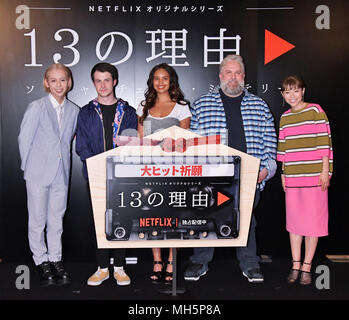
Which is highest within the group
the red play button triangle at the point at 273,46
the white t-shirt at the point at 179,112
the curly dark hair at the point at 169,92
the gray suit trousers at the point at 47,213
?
the red play button triangle at the point at 273,46

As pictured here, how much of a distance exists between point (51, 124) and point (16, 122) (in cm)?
72

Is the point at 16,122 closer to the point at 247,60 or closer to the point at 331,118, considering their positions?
the point at 247,60

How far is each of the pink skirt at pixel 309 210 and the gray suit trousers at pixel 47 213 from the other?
65.8 inches

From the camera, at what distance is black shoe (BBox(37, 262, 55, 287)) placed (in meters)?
3.04

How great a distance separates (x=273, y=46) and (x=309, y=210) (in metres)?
1.40

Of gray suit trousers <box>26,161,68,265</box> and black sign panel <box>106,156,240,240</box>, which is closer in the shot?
black sign panel <box>106,156,240,240</box>

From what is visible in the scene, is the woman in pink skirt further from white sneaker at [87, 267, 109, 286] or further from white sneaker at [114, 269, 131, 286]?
white sneaker at [87, 267, 109, 286]

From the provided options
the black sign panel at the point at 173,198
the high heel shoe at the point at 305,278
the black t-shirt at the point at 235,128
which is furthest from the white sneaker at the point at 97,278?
the high heel shoe at the point at 305,278

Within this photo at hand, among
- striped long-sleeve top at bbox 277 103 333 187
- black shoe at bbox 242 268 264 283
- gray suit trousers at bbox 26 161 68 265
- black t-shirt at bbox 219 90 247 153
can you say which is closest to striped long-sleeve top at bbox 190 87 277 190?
black t-shirt at bbox 219 90 247 153

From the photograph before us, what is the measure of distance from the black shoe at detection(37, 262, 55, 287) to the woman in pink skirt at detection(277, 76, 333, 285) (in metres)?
1.72

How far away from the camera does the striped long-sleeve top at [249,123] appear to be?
3.04m

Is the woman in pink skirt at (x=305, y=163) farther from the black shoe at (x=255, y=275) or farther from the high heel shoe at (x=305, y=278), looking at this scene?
the black shoe at (x=255, y=275)

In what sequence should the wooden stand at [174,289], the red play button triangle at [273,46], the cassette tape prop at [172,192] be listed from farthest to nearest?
1. the red play button triangle at [273,46]
2. the wooden stand at [174,289]
3. the cassette tape prop at [172,192]

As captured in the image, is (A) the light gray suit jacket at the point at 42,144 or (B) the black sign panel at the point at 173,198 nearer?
(B) the black sign panel at the point at 173,198
